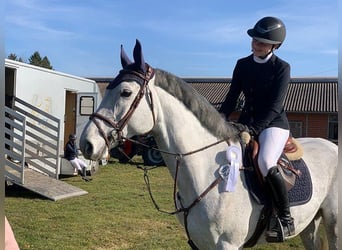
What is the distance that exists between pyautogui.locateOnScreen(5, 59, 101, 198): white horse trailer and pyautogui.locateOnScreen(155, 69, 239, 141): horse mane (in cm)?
720

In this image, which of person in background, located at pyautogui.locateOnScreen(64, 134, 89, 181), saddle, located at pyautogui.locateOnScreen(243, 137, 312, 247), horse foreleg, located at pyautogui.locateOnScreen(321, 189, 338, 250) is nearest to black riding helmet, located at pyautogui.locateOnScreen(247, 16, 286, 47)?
saddle, located at pyautogui.locateOnScreen(243, 137, 312, 247)

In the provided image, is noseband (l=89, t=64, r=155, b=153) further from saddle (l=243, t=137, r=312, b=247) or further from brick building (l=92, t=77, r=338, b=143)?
brick building (l=92, t=77, r=338, b=143)

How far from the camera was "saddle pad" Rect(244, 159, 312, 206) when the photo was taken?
303 centimetres

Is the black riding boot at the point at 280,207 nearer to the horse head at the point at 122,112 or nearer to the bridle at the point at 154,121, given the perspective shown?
the bridle at the point at 154,121

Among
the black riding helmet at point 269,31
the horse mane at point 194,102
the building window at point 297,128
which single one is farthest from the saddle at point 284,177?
the building window at point 297,128

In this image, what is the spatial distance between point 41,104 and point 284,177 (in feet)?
31.7

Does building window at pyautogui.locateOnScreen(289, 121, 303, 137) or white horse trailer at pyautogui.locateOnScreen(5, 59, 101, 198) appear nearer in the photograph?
white horse trailer at pyautogui.locateOnScreen(5, 59, 101, 198)

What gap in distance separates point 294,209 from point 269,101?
3.10 feet

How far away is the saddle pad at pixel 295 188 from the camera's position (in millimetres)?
3025

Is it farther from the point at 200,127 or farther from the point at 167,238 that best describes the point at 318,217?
the point at 167,238

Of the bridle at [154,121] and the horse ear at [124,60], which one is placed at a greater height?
the horse ear at [124,60]

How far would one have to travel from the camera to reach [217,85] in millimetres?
29672

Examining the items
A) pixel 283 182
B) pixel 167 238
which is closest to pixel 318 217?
pixel 283 182

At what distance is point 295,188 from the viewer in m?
3.29
